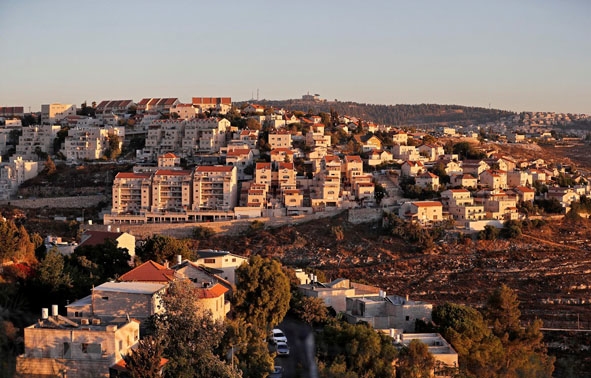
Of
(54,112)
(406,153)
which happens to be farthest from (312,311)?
(54,112)

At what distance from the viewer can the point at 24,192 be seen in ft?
87.0

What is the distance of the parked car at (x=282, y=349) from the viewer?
28.9 ft

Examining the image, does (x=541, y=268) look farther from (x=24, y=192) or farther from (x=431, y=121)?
(x=431, y=121)

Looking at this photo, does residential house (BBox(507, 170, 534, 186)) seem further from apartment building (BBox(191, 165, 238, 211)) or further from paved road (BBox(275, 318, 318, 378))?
paved road (BBox(275, 318, 318, 378))

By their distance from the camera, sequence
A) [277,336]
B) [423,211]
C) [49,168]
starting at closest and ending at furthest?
[277,336] < [423,211] < [49,168]

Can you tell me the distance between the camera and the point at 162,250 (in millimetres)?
13086

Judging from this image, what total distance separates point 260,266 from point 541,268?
11348mm

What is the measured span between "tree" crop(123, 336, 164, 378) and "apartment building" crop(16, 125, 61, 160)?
25.0 meters

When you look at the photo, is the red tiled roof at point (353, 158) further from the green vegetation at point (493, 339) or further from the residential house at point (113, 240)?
the green vegetation at point (493, 339)

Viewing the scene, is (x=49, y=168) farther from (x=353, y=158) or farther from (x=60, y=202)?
(x=353, y=158)

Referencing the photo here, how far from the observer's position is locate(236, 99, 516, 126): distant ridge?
6894 centimetres

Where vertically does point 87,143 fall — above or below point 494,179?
above

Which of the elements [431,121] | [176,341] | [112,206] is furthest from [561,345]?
[431,121]

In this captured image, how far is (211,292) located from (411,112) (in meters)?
66.4
